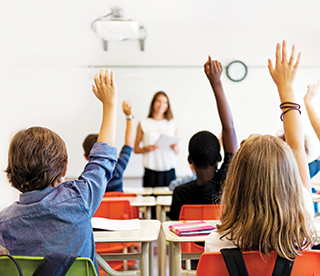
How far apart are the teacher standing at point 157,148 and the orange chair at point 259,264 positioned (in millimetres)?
2870

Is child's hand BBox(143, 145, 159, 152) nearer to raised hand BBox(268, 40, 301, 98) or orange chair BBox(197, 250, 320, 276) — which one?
raised hand BBox(268, 40, 301, 98)

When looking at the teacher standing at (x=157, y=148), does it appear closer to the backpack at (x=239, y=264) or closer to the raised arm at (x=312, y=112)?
the raised arm at (x=312, y=112)

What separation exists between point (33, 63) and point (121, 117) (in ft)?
4.85

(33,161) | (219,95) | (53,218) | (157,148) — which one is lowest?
(157,148)

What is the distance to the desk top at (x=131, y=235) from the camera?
4.38ft

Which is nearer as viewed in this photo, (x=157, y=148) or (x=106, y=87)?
(x=106, y=87)

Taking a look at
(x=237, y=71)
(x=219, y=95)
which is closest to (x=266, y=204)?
(x=219, y=95)

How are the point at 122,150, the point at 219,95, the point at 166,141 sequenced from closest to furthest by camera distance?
the point at 219,95
the point at 122,150
the point at 166,141

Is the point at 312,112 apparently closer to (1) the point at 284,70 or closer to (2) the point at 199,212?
(1) the point at 284,70

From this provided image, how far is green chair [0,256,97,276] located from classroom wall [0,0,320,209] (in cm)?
387

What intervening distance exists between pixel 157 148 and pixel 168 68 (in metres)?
1.59

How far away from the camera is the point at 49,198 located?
1.04 m

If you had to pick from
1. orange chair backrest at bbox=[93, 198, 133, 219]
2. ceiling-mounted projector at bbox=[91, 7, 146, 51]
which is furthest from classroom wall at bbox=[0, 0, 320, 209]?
orange chair backrest at bbox=[93, 198, 133, 219]

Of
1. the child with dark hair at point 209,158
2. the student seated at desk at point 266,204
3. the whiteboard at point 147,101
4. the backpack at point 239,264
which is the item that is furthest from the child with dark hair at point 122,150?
the whiteboard at point 147,101
